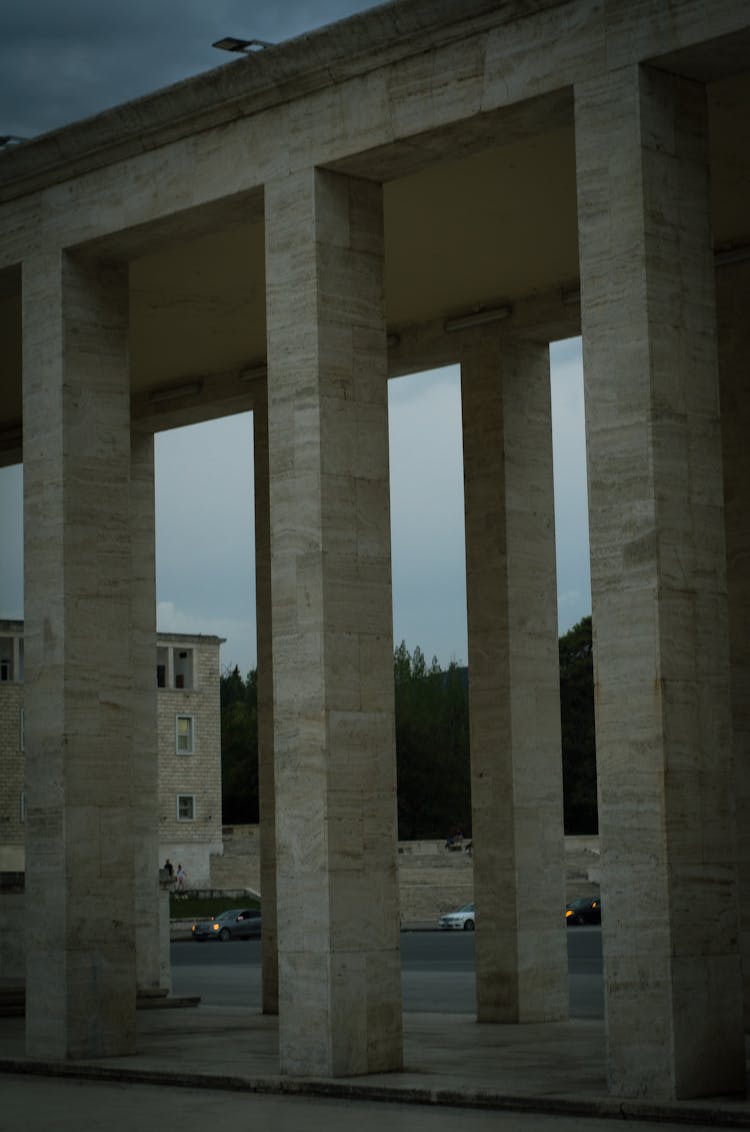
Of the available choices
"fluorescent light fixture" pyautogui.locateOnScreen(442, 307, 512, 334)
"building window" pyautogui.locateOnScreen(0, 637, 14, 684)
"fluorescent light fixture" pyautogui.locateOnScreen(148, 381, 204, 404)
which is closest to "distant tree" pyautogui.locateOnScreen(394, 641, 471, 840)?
"building window" pyautogui.locateOnScreen(0, 637, 14, 684)

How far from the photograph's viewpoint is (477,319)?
26.8m

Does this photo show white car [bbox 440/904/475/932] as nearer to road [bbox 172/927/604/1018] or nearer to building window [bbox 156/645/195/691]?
road [bbox 172/927/604/1018]

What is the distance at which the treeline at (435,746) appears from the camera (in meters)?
97.2

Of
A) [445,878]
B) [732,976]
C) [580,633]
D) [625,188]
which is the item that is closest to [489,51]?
[625,188]

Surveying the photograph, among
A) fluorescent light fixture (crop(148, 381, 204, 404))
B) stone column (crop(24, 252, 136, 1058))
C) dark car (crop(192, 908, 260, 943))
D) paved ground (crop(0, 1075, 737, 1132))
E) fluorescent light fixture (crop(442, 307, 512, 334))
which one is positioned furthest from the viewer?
dark car (crop(192, 908, 260, 943))

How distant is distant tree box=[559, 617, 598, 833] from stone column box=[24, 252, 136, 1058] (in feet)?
238

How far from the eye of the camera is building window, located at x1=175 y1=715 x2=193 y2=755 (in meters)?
100

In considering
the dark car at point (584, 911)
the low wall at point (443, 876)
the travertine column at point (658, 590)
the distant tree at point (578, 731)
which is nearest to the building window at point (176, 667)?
the distant tree at point (578, 731)

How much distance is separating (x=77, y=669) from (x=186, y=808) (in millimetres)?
79374

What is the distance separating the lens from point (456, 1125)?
1540cm

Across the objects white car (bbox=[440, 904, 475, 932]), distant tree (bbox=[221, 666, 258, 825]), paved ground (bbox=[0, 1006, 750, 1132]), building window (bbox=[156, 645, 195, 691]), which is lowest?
white car (bbox=[440, 904, 475, 932])

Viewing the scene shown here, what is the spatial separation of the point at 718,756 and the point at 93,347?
31.4ft

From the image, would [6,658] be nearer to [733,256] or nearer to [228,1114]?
[733,256]

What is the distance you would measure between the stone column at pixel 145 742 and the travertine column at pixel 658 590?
50.1ft
